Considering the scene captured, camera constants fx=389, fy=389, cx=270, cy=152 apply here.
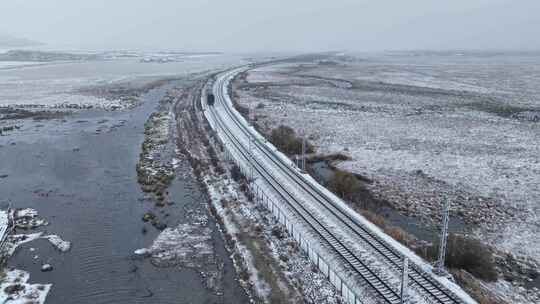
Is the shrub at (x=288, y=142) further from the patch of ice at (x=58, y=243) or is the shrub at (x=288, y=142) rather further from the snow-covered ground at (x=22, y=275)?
the snow-covered ground at (x=22, y=275)

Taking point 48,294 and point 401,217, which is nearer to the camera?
point 48,294

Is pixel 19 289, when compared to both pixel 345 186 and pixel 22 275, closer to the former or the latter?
pixel 22 275

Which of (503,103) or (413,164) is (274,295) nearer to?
(413,164)

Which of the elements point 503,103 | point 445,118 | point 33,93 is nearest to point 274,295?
point 445,118

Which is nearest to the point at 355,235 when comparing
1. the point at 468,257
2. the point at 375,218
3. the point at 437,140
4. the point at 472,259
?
the point at 375,218

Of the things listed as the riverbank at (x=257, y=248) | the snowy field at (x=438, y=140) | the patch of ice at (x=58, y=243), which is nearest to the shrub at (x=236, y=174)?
the riverbank at (x=257, y=248)
